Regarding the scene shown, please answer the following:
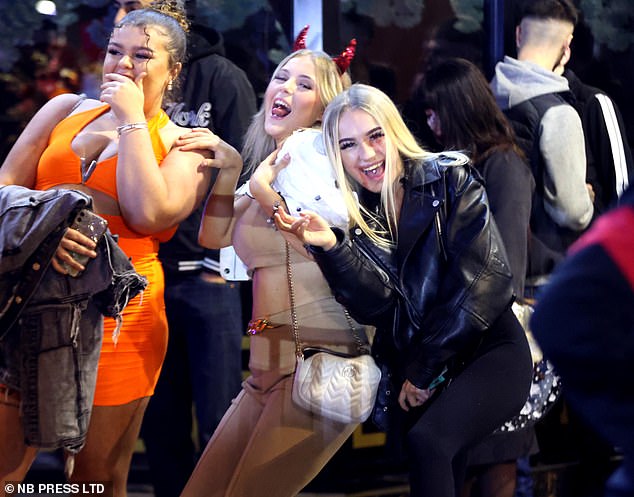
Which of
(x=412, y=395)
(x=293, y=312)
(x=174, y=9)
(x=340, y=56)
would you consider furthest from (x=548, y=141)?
(x=174, y=9)

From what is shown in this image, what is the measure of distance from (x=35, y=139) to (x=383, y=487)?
5.73 feet

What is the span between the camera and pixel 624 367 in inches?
49.8

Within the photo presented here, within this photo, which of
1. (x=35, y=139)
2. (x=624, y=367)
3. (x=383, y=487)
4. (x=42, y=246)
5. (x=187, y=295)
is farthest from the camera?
(x=383, y=487)

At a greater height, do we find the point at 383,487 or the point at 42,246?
the point at 42,246

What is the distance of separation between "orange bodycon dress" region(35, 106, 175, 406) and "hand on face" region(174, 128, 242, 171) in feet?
0.25

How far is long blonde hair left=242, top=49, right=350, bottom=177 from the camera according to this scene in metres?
3.02

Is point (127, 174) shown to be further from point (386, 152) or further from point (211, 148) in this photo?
point (386, 152)

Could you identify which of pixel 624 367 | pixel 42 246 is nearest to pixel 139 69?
pixel 42 246

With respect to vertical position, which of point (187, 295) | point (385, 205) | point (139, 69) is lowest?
point (187, 295)

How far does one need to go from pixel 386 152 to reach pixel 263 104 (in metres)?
0.43

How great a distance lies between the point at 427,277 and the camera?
2.91 m

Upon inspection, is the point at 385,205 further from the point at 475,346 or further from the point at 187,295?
the point at 187,295

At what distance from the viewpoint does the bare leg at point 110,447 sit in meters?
2.83

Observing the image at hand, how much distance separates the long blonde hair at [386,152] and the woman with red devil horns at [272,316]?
83 millimetres
